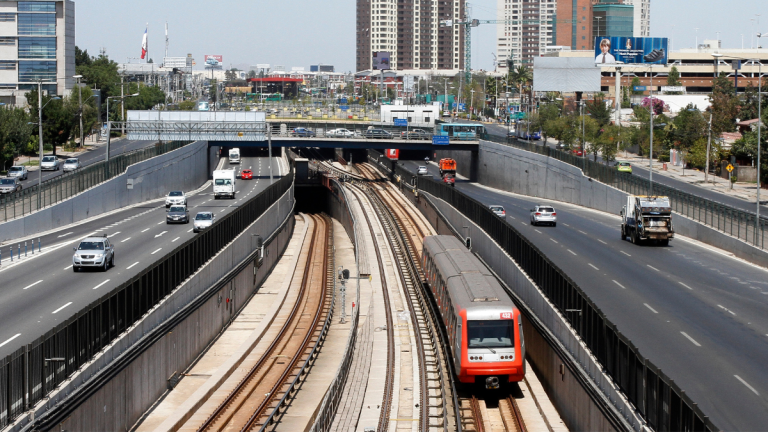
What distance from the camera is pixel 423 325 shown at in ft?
132

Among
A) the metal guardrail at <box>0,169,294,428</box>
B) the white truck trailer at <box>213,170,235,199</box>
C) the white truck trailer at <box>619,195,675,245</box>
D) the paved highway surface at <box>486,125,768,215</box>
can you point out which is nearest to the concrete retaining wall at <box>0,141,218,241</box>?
the white truck trailer at <box>213,170,235,199</box>

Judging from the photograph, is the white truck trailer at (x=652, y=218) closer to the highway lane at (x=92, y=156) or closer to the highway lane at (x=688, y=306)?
the highway lane at (x=688, y=306)

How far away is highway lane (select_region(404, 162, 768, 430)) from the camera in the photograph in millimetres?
24516

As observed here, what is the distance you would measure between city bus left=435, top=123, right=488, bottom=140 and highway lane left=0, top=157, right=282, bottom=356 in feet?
148

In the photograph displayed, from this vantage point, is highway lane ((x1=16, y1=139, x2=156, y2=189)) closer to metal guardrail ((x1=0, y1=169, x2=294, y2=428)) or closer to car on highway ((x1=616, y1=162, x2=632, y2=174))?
metal guardrail ((x1=0, y1=169, x2=294, y2=428))

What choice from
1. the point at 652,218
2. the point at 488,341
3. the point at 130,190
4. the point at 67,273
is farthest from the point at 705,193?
the point at 488,341

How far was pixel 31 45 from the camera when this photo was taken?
12400 cm

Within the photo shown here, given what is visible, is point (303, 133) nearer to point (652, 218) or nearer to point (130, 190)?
point (130, 190)

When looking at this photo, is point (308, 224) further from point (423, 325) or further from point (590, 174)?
point (423, 325)

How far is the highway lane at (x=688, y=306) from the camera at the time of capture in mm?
24516

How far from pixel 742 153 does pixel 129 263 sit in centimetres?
6825

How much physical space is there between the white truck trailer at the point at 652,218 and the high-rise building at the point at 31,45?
312ft

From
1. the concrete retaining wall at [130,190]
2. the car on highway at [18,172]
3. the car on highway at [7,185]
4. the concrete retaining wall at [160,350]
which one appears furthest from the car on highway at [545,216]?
the car on highway at [18,172]

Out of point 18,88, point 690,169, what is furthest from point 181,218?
point 18,88
